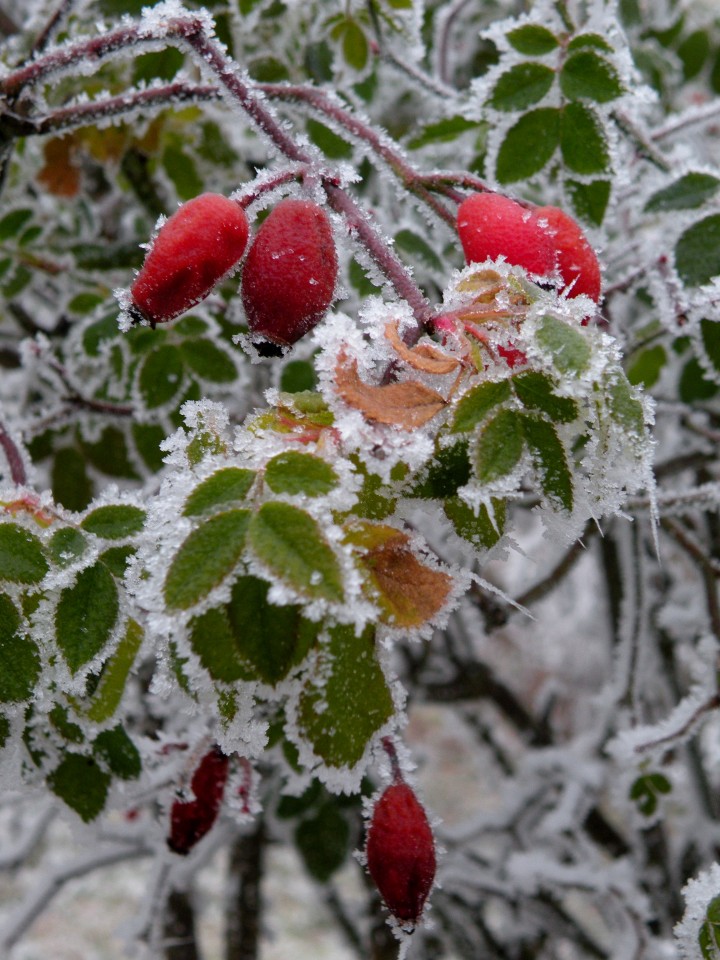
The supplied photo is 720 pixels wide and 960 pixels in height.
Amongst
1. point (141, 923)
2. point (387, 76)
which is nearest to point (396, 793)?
point (141, 923)

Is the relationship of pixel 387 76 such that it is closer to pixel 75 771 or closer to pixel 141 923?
pixel 75 771

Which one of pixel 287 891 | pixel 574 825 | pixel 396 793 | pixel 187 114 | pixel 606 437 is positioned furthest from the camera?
pixel 287 891

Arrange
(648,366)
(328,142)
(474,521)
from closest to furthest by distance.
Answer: (474,521) → (328,142) → (648,366)

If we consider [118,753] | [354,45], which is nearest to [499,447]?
[118,753]

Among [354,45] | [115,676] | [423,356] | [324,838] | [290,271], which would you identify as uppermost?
[354,45]

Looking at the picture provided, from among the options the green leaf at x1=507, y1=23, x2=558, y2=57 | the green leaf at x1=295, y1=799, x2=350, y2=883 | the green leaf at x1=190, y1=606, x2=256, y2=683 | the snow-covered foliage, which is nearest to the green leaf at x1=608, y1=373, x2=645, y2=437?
the snow-covered foliage

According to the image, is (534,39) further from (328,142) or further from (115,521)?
(115,521)

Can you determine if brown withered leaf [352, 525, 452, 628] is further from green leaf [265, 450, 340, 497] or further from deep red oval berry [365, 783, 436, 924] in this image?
deep red oval berry [365, 783, 436, 924]
